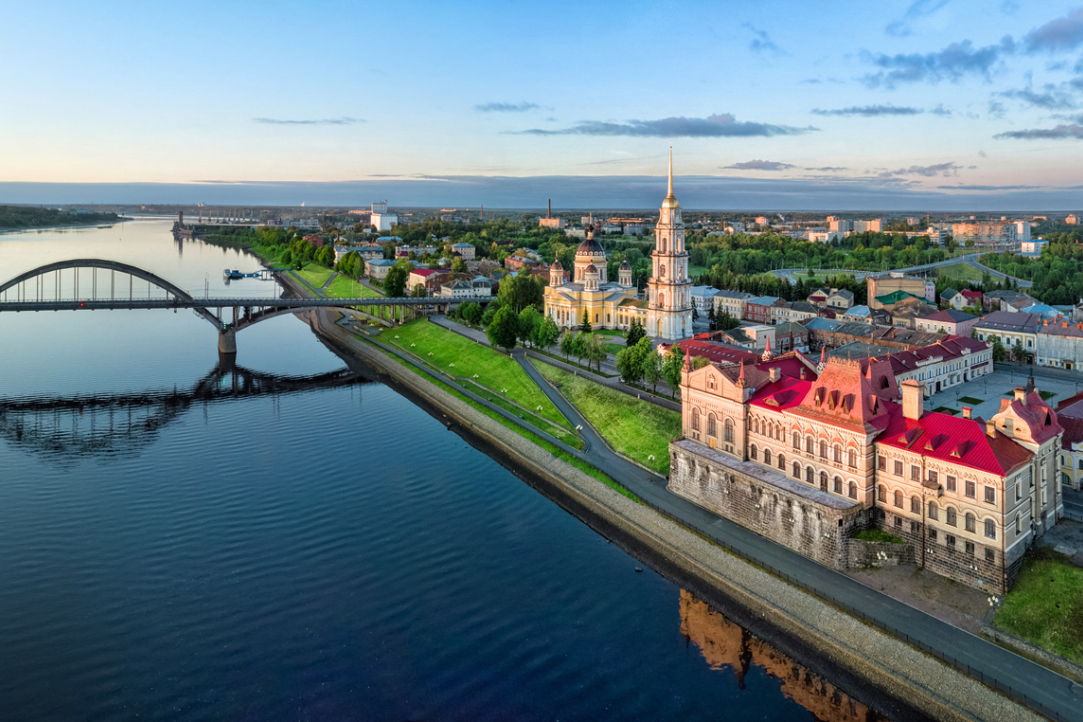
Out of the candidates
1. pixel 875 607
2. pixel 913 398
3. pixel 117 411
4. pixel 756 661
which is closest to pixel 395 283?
pixel 117 411

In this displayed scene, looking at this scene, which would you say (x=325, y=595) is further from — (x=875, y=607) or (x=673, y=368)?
(x=673, y=368)

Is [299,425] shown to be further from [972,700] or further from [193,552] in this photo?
[972,700]

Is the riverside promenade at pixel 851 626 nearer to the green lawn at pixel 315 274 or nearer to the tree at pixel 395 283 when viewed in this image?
the tree at pixel 395 283

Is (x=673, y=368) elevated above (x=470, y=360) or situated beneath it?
elevated above

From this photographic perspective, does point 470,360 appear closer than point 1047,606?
No

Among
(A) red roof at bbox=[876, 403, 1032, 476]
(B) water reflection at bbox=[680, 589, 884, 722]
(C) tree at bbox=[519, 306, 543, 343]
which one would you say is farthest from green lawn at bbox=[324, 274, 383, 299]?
(A) red roof at bbox=[876, 403, 1032, 476]

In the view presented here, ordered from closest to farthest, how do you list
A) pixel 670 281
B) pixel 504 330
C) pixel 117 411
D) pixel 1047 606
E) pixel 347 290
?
1. pixel 1047 606
2. pixel 117 411
3. pixel 504 330
4. pixel 670 281
5. pixel 347 290

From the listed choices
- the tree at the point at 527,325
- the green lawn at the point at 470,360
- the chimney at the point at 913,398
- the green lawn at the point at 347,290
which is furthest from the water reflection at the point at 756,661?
the green lawn at the point at 347,290

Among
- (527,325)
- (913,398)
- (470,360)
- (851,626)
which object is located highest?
(527,325)
